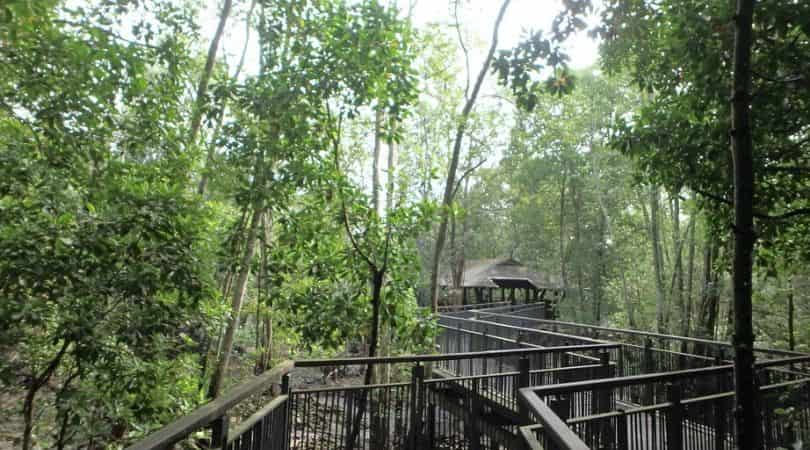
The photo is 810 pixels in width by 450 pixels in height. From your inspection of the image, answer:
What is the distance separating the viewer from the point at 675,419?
10.2 feet

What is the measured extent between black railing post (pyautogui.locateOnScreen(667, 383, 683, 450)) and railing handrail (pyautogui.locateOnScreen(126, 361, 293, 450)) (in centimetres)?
271

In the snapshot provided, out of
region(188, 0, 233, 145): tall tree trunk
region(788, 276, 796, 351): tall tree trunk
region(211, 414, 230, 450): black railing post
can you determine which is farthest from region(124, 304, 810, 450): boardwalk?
region(788, 276, 796, 351): tall tree trunk

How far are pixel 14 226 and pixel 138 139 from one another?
1188mm

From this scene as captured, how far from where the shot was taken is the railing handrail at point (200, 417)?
1291 millimetres

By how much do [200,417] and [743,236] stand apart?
2224 millimetres

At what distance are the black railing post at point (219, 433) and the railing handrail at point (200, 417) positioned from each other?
0.03 m

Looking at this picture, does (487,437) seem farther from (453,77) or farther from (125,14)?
(453,77)

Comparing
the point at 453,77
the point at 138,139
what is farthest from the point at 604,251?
the point at 138,139

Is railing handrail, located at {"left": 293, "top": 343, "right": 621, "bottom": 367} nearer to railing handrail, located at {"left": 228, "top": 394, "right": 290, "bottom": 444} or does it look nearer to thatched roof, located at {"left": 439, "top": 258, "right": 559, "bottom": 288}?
railing handrail, located at {"left": 228, "top": 394, "right": 290, "bottom": 444}

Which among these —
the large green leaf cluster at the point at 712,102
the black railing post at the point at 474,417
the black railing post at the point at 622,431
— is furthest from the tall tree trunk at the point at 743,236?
the black railing post at the point at 474,417

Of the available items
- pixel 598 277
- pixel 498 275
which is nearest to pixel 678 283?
pixel 598 277

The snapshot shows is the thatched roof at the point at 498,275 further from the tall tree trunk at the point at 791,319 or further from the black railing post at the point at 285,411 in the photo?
the black railing post at the point at 285,411

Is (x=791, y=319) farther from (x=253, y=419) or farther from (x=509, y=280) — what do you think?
(x=253, y=419)

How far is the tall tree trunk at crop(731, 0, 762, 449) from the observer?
1804 millimetres
